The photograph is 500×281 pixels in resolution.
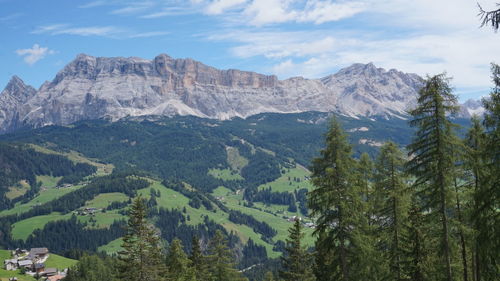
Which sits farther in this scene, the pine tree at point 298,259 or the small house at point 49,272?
the small house at point 49,272

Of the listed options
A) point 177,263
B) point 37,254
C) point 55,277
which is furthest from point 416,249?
point 37,254

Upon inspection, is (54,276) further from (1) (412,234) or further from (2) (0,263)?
(1) (412,234)

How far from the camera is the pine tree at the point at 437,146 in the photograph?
26672 mm

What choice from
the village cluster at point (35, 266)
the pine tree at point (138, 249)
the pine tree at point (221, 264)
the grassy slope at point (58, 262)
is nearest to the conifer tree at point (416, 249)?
the pine tree at point (138, 249)

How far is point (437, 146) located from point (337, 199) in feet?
22.7

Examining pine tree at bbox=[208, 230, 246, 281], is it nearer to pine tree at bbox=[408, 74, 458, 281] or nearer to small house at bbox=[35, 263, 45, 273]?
pine tree at bbox=[408, 74, 458, 281]

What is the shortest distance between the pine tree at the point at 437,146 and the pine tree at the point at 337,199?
425 cm

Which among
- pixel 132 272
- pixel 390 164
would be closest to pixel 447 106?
pixel 390 164

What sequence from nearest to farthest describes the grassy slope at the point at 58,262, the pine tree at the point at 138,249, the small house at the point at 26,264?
1. the pine tree at the point at 138,249
2. the small house at the point at 26,264
3. the grassy slope at the point at 58,262

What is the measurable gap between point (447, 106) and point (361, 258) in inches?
442

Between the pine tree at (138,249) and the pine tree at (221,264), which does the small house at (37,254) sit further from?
the pine tree at (138,249)

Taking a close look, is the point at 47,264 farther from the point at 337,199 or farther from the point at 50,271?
the point at 337,199

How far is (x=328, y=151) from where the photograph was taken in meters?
29.8

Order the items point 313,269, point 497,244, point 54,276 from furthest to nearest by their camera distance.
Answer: point 54,276 → point 313,269 → point 497,244
